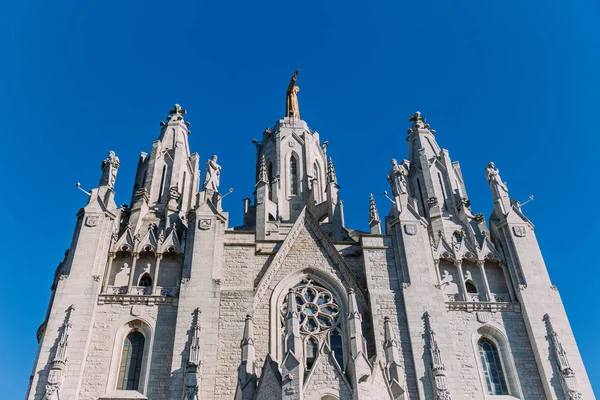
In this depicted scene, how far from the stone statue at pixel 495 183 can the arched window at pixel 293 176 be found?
420 inches

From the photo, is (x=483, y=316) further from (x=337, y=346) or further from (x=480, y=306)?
(x=337, y=346)

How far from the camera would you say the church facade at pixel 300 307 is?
72.2ft

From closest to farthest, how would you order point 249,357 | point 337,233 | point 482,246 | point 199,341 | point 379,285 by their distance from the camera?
1. point 249,357
2. point 199,341
3. point 379,285
4. point 482,246
5. point 337,233

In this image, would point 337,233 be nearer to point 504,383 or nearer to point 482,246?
point 482,246

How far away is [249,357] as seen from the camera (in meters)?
21.5

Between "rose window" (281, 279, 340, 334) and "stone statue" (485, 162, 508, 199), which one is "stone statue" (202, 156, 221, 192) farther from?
→ "stone statue" (485, 162, 508, 199)

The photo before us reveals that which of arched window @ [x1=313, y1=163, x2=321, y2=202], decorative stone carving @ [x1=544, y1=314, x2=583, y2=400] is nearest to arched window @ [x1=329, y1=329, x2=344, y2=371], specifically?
decorative stone carving @ [x1=544, y1=314, x2=583, y2=400]

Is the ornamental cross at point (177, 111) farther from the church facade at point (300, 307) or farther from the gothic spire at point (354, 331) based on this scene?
the gothic spire at point (354, 331)

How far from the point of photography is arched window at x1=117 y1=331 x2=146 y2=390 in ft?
75.7

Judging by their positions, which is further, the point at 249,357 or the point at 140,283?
the point at 140,283

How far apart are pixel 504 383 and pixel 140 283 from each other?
14602mm

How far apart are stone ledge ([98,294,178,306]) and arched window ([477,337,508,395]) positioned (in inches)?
471

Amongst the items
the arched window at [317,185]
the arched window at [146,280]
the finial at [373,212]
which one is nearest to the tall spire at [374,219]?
the finial at [373,212]

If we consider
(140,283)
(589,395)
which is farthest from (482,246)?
(140,283)
